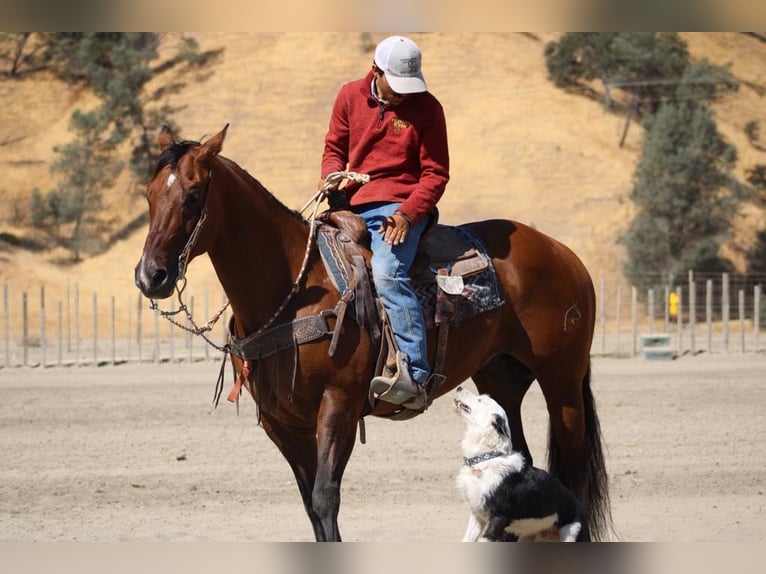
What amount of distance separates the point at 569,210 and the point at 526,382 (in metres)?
29.6

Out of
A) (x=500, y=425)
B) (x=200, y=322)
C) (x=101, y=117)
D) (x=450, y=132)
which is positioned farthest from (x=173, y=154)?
(x=101, y=117)

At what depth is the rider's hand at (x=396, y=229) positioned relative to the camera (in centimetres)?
580

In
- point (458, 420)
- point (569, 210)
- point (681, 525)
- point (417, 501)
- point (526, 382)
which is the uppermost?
point (526, 382)

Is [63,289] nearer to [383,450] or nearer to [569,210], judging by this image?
[569,210]

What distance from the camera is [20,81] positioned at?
47000 mm

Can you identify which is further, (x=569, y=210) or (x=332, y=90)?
(x=332, y=90)

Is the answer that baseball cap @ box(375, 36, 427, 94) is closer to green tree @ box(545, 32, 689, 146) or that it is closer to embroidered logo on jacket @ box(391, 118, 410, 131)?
embroidered logo on jacket @ box(391, 118, 410, 131)

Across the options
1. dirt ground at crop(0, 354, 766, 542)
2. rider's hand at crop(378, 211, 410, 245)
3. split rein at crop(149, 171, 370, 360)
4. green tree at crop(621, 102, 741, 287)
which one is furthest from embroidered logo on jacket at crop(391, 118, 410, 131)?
green tree at crop(621, 102, 741, 287)

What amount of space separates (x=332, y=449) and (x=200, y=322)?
862 inches

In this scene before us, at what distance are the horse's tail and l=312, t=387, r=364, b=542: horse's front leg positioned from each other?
1661 mm

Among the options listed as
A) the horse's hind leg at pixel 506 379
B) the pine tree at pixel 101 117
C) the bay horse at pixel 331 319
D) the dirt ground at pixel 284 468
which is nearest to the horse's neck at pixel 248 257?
the bay horse at pixel 331 319

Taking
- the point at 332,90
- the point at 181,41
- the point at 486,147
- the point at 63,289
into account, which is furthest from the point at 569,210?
the point at 181,41

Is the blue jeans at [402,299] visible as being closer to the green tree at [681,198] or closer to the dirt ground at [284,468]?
the dirt ground at [284,468]

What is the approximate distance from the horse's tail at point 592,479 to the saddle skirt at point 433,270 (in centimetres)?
109
